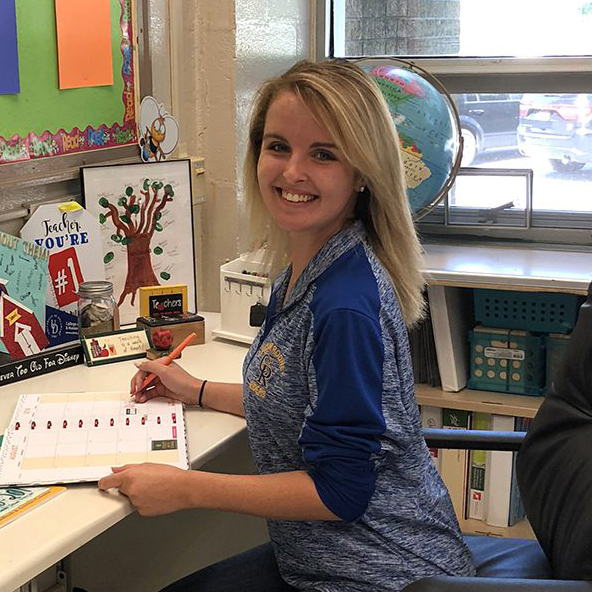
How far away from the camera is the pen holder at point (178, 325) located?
5.62ft

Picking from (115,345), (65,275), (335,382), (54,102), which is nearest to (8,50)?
(54,102)

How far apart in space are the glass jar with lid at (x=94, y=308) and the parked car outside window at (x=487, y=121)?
1367 millimetres

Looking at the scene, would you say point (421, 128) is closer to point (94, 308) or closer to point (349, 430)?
point (94, 308)

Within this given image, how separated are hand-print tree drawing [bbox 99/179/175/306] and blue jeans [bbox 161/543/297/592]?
2.26 ft

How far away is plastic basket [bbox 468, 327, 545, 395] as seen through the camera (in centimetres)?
221

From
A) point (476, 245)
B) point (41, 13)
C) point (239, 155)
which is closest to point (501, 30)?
point (476, 245)

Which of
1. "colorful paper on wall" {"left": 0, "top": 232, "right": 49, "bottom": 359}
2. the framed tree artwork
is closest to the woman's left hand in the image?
"colorful paper on wall" {"left": 0, "top": 232, "right": 49, "bottom": 359}

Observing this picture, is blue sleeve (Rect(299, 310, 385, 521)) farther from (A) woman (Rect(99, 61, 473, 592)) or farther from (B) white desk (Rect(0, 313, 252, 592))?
(B) white desk (Rect(0, 313, 252, 592))

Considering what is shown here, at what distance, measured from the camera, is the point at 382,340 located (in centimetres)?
115

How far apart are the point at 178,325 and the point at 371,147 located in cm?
67

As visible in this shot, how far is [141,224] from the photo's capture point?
190cm

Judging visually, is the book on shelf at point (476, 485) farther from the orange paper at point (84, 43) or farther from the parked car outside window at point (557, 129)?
the orange paper at point (84, 43)

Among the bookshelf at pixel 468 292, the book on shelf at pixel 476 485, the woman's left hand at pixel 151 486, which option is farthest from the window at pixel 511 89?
the woman's left hand at pixel 151 486

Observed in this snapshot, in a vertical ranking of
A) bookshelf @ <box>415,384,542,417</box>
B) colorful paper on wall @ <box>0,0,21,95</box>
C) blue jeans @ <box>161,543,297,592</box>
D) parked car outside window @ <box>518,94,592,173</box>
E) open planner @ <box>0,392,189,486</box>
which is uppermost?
colorful paper on wall @ <box>0,0,21,95</box>
